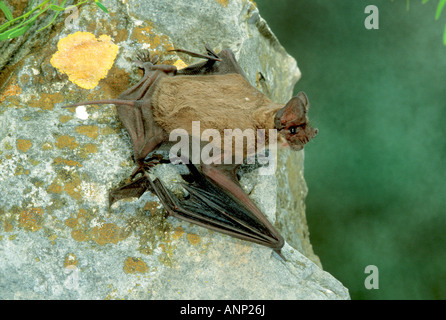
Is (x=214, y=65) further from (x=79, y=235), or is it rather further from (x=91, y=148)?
(x=79, y=235)

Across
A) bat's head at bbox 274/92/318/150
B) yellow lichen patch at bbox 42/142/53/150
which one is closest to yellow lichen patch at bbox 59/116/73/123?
yellow lichen patch at bbox 42/142/53/150

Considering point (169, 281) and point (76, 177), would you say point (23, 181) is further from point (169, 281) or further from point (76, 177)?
point (169, 281)

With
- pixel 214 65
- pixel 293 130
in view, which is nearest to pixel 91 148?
pixel 214 65

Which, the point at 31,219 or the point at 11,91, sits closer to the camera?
the point at 31,219

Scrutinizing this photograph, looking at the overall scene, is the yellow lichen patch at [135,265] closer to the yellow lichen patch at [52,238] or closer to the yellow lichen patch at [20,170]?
the yellow lichen patch at [52,238]

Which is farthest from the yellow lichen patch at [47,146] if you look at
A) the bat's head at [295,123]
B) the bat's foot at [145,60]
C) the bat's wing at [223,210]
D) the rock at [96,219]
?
the bat's head at [295,123]

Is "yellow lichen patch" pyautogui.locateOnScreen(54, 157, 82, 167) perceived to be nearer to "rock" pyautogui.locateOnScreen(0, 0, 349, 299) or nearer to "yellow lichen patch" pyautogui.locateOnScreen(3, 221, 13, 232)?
"rock" pyautogui.locateOnScreen(0, 0, 349, 299)
